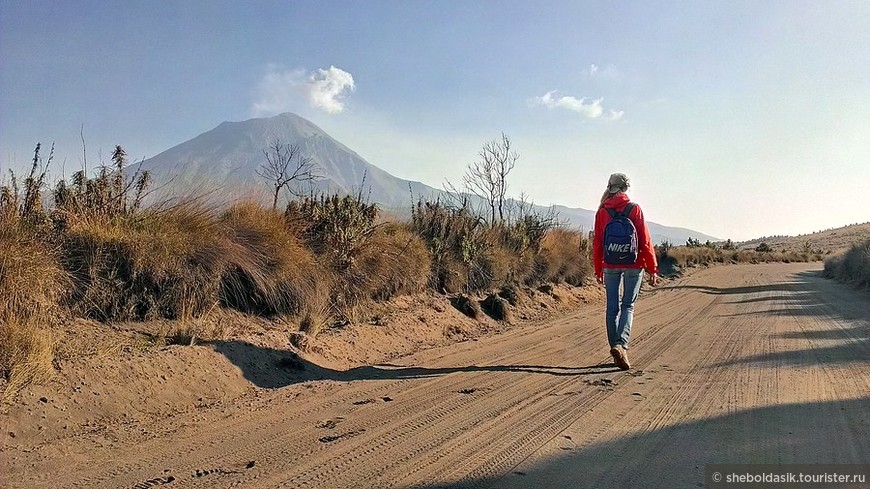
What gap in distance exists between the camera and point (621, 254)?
6.37m

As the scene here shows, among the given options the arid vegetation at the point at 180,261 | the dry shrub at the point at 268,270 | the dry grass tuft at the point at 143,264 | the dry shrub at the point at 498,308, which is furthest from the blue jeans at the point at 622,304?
the dry grass tuft at the point at 143,264

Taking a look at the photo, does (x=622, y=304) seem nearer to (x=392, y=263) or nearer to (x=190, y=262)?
(x=392, y=263)

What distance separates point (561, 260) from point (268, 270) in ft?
35.0

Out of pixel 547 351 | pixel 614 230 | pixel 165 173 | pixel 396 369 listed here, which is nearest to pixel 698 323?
pixel 547 351

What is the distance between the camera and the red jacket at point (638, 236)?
252 inches

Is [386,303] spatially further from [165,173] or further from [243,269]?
[165,173]

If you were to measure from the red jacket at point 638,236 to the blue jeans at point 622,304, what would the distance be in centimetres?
10

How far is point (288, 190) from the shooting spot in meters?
9.77

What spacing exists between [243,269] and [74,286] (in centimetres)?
191

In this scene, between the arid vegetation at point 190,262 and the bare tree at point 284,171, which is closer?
the arid vegetation at point 190,262

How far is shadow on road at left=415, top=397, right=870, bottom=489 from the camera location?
10.9 feet

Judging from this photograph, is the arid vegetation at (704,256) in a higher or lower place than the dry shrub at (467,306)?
higher

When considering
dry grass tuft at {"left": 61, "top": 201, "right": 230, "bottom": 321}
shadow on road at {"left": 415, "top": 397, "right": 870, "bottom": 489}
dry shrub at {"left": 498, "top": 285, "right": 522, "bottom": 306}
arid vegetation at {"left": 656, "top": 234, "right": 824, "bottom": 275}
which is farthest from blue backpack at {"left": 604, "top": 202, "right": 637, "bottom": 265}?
arid vegetation at {"left": 656, "top": 234, "right": 824, "bottom": 275}

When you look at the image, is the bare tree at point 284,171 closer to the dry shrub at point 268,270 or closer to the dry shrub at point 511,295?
the dry shrub at point 268,270
